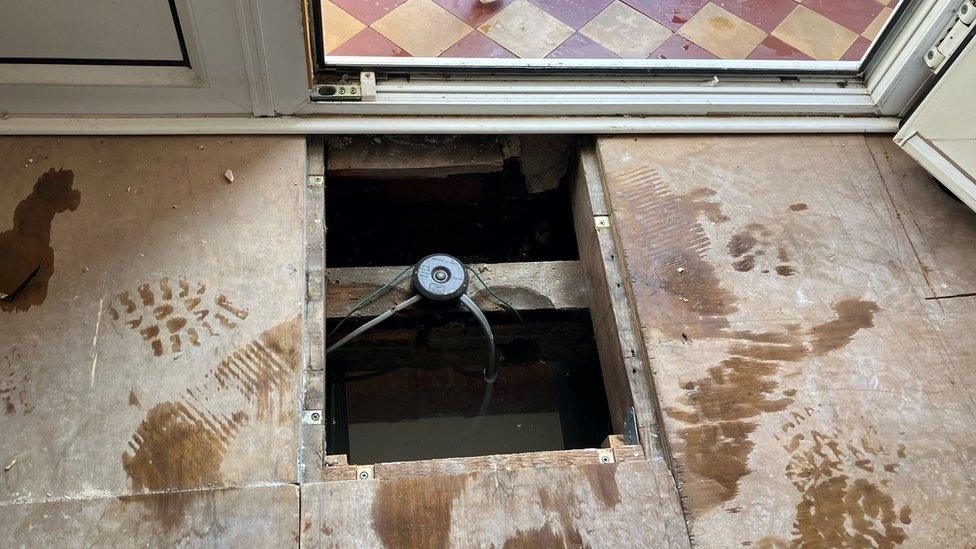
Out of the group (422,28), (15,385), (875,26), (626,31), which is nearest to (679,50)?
(626,31)

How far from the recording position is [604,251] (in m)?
1.50

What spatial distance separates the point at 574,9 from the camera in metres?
2.17

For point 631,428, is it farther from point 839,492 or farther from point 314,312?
point 314,312

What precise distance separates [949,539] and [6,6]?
196 centimetres

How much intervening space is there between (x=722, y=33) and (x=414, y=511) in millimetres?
1749

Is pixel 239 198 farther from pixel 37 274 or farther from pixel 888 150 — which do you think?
pixel 888 150

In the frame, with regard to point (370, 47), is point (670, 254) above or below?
below

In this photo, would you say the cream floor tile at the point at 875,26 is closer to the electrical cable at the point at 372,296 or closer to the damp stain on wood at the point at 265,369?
the electrical cable at the point at 372,296

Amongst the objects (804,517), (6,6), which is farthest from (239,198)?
(804,517)

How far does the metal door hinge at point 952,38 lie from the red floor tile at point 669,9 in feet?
2.53

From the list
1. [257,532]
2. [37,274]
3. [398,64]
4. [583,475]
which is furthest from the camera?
[398,64]

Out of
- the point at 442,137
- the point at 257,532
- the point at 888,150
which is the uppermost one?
the point at 888,150

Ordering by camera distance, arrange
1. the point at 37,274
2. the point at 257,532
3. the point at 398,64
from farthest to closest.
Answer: the point at 398,64 < the point at 37,274 < the point at 257,532

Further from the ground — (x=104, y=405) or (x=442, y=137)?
(x=442, y=137)
